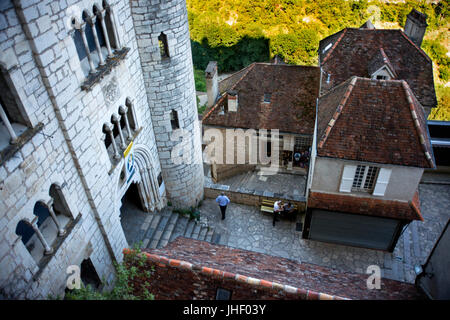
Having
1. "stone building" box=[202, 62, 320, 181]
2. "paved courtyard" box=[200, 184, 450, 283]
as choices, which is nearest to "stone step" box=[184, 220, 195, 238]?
"paved courtyard" box=[200, 184, 450, 283]

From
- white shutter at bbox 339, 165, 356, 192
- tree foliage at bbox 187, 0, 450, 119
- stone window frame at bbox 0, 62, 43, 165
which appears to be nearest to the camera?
stone window frame at bbox 0, 62, 43, 165

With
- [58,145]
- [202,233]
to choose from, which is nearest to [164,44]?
[58,145]

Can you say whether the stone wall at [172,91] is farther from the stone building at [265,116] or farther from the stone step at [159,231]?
the stone building at [265,116]

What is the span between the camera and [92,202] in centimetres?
1098

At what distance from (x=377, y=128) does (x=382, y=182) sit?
2196 mm

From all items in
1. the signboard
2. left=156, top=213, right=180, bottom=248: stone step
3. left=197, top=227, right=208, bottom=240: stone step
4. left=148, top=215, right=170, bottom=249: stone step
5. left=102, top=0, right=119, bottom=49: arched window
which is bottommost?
left=197, top=227, right=208, bottom=240: stone step

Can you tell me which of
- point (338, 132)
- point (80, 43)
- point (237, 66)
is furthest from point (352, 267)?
point (237, 66)

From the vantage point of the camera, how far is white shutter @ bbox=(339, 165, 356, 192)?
1377cm

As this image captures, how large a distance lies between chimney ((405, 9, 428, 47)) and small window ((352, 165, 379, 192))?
11.4 meters

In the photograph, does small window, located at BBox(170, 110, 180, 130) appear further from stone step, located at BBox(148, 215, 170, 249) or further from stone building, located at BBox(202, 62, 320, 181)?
stone building, located at BBox(202, 62, 320, 181)

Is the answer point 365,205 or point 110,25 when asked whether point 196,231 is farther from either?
point 110,25

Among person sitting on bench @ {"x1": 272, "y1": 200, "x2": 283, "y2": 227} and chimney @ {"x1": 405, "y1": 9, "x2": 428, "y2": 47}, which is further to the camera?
chimney @ {"x1": 405, "y1": 9, "x2": 428, "y2": 47}
